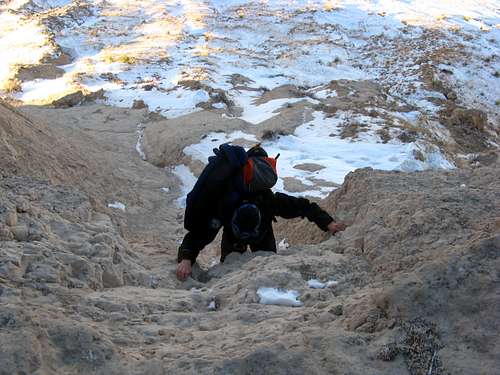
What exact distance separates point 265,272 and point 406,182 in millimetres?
2346

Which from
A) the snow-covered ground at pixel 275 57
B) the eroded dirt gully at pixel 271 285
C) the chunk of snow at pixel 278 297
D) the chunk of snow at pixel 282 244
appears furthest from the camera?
the snow-covered ground at pixel 275 57

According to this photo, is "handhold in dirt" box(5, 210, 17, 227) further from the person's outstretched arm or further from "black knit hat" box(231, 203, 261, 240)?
the person's outstretched arm

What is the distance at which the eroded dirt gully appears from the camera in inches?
87.2

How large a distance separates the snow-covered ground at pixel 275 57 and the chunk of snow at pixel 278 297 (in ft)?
19.0

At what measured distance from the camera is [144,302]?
308 centimetres

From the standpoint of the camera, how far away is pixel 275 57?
26.6m

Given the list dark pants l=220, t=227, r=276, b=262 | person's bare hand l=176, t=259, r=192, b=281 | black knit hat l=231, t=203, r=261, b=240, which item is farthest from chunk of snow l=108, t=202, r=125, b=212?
black knit hat l=231, t=203, r=261, b=240

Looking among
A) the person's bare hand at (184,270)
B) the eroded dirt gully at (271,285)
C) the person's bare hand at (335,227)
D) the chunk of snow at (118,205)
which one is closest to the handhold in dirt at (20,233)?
the eroded dirt gully at (271,285)

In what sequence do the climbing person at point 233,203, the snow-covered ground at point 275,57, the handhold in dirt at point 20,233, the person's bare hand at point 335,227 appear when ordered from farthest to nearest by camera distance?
the snow-covered ground at point 275,57, the person's bare hand at point 335,227, the climbing person at point 233,203, the handhold in dirt at point 20,233

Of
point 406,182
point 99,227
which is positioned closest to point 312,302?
point 99,227

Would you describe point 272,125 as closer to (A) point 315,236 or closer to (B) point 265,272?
(A) point 315,236

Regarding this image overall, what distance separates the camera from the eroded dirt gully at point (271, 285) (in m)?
2.21

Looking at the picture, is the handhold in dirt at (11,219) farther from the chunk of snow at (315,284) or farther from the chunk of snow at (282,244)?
the chunk of snow at (282,244)

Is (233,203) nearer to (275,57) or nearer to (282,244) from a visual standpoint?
Answer: (282,244)
